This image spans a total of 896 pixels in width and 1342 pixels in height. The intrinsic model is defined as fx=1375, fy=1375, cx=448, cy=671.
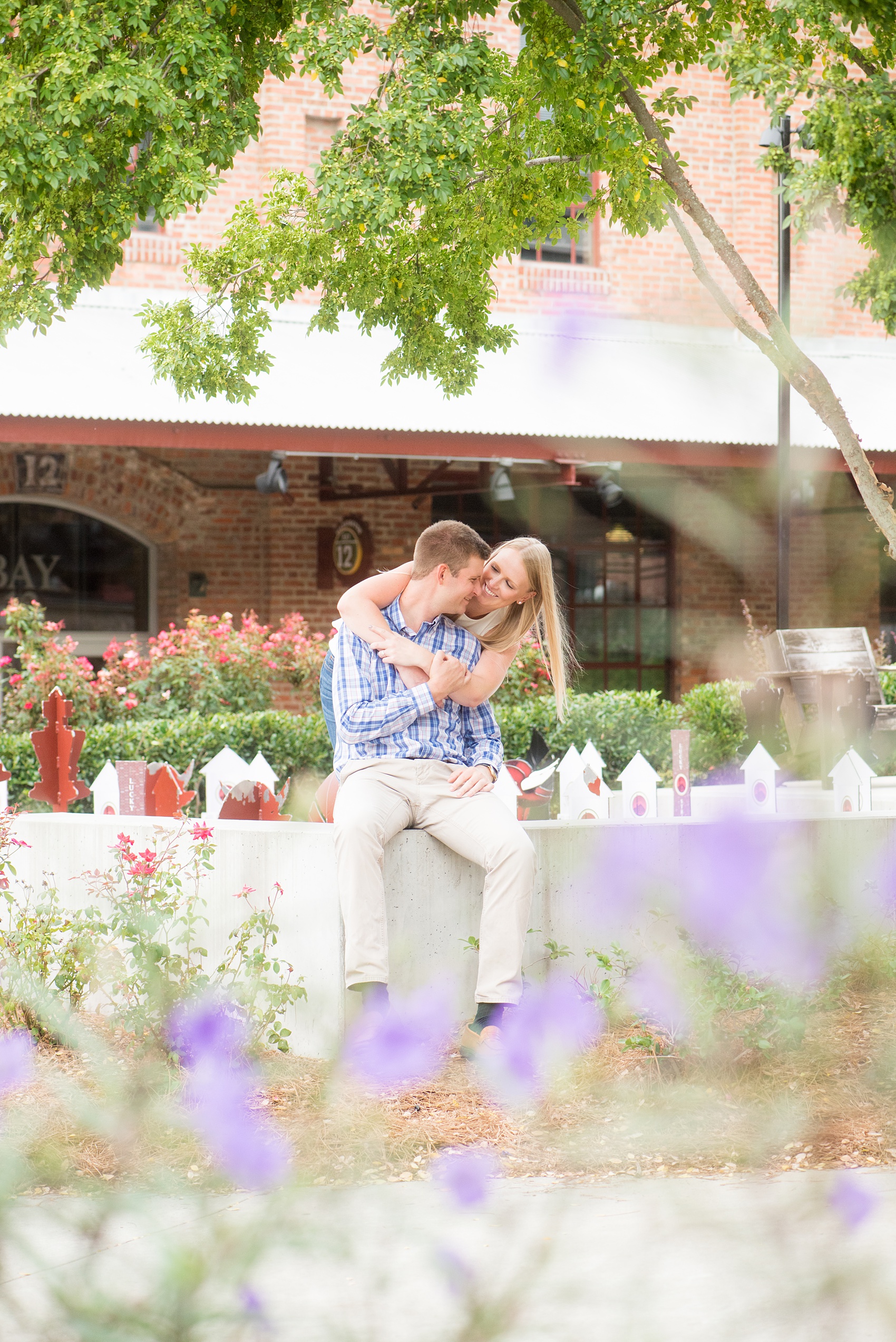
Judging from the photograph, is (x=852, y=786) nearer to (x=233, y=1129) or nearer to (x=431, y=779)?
(x=431, y=779)

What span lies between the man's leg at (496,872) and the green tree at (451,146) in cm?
128

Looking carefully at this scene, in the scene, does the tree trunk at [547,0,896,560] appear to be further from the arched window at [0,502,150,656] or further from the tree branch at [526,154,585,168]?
the arched window at [0,502,150,656]

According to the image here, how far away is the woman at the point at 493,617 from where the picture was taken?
12.7 ft

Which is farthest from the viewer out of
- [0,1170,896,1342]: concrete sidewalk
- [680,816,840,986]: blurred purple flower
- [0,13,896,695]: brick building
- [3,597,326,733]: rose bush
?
[0,13,896,695]: brick building

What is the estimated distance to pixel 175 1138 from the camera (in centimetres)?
100

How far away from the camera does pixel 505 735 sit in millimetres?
9203

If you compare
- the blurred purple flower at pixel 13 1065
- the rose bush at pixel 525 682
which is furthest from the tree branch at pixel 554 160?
the rose bush at pixel 525 682

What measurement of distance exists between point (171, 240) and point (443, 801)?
32.9 ft

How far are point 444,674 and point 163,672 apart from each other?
19.3 ft

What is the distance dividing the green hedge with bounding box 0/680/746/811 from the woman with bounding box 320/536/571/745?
3910mm

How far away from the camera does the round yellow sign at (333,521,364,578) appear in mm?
12742

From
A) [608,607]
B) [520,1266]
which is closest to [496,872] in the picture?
[520,1266]

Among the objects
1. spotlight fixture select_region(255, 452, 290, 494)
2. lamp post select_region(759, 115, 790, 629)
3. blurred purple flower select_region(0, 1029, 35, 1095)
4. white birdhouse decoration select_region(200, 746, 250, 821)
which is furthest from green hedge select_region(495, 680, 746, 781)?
lamp post select_region(759, 115, 790, 629)

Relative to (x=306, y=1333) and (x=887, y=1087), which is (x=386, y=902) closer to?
(x=887, y=1087)
